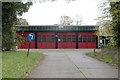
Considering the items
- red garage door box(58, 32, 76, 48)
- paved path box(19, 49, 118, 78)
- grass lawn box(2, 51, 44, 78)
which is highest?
red garage door box(58, 32, 76, 48)

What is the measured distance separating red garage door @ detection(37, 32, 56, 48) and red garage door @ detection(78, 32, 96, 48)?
16.8ft

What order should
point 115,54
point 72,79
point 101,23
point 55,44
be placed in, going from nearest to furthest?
point 72,79 < point 115,54 < point 101,23 < point 55,44

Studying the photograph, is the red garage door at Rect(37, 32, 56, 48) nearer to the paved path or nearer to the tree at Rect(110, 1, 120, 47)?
the tree at Rect(110, 1, 120, 47)

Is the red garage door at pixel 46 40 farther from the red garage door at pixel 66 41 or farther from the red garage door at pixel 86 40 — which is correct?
the red garage door at pixel 86 40

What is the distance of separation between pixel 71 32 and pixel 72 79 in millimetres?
52178

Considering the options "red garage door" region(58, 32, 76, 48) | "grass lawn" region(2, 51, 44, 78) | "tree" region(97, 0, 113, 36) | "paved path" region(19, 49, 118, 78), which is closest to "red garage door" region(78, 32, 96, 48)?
"red garage door" region(58, 32, 76, 48)

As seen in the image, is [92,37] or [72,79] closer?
[72,79]

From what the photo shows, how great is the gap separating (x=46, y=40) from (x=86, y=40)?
7.88 meters

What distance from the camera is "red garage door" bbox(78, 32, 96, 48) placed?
6512 centimetres

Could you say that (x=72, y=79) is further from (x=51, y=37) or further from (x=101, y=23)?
(x=51, y=37)

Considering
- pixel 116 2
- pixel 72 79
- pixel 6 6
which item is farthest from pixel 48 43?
pixel 72 79

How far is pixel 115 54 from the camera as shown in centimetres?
2584

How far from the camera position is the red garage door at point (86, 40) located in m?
65.1

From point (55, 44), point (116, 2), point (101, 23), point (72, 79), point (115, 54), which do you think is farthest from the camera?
point (55, 44)
